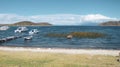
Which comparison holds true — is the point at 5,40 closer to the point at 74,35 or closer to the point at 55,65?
the point at 74,35

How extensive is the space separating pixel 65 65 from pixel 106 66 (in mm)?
3591

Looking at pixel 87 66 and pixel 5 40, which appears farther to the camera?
pixel 5 40

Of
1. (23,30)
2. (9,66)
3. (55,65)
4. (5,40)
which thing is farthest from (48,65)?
(23,30)

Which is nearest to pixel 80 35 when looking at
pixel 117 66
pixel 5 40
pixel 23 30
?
pixel 5 40

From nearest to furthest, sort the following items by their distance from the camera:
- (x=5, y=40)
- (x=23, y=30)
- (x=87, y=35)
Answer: (x=5, y=40)
(x=87, y=35)
(x=23, y=30)

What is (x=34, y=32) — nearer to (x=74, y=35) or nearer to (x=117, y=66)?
(x=74, y=35)

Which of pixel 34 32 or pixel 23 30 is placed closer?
pixel 34 32

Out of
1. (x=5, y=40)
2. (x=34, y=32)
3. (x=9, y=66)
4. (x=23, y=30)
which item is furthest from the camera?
(x=23, y=30)

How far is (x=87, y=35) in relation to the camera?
9769cm

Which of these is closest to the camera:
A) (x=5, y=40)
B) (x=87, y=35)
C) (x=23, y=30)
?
(x=5, y=40)

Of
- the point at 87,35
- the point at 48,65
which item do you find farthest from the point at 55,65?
the point at 87,35

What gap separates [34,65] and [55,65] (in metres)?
1.83

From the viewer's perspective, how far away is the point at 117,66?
22.1 metres

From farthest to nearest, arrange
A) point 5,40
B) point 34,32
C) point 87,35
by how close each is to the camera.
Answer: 1. point 34,32
2. point 87,35
3. point 5,40
